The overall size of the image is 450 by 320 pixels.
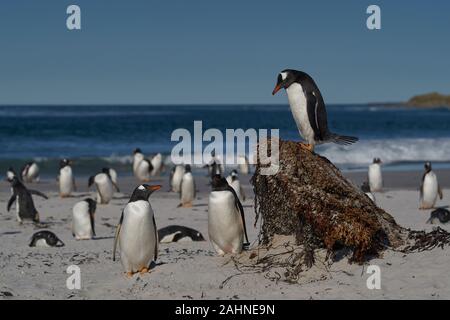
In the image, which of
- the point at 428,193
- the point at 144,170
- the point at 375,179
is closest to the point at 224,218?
the point at 428,193

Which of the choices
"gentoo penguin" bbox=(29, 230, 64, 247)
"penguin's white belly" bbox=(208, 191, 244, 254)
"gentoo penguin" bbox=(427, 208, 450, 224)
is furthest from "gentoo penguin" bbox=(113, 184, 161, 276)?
"gentoo penguin" bbox=(427, 208, 450, 224)

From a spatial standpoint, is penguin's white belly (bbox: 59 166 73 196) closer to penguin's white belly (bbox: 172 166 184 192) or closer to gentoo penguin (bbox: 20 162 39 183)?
penguin's white belly (bbox: 172 166 184 192)

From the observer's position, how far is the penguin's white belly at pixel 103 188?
17984 millimetres

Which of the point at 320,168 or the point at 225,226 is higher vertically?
the point at 320,168

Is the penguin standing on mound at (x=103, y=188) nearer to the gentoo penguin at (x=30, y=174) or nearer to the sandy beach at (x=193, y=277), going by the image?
the sandy beach at (x=193, y=277)

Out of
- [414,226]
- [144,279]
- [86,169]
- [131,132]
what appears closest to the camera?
[144,279]

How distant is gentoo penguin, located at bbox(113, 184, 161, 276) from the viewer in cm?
820

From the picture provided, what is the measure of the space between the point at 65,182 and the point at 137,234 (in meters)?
11.9

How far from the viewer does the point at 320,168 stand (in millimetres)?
8461

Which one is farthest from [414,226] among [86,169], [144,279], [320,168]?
[86,169]

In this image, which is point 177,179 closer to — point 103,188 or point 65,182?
point 65,182
